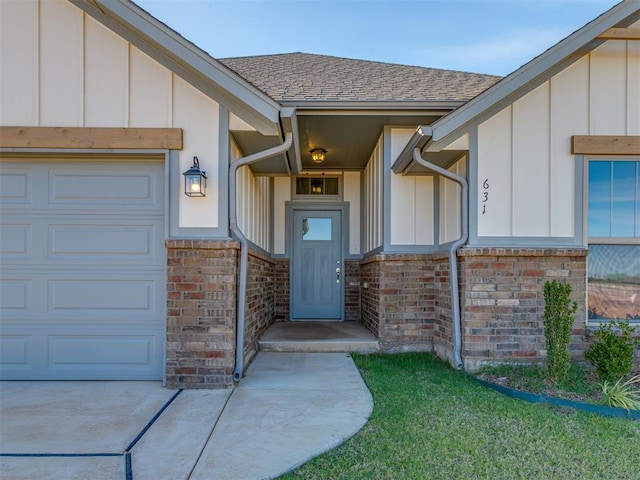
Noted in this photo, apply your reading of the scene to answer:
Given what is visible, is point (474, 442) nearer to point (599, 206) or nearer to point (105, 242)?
point (599, 206)

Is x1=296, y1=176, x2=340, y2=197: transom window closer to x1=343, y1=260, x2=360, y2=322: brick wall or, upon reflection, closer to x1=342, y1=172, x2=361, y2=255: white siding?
x1=342, y1=172, x2=361, y2=255: white siding

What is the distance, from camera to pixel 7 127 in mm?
4070

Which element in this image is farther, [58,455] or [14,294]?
[14,294]

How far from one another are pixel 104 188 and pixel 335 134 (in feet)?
10.2

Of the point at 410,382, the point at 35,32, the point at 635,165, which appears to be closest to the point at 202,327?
the point at 410,382

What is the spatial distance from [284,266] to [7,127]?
479 cm

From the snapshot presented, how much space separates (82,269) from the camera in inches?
168

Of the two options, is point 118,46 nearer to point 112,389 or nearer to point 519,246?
point 112,389

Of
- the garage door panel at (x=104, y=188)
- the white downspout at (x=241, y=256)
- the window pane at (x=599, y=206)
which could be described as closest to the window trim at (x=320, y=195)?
the white downspout at (x=241, y=256)

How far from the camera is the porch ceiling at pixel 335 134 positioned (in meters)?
4.73

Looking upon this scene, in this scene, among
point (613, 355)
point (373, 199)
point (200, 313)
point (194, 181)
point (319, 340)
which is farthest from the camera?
point (373, 199)

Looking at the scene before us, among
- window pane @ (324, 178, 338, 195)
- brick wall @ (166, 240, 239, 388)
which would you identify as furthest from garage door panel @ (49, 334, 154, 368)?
window pane @ (324, 178, 338, 195)

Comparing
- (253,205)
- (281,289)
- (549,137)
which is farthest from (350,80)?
(281,289)

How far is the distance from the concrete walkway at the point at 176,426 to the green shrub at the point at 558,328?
1.88 m
